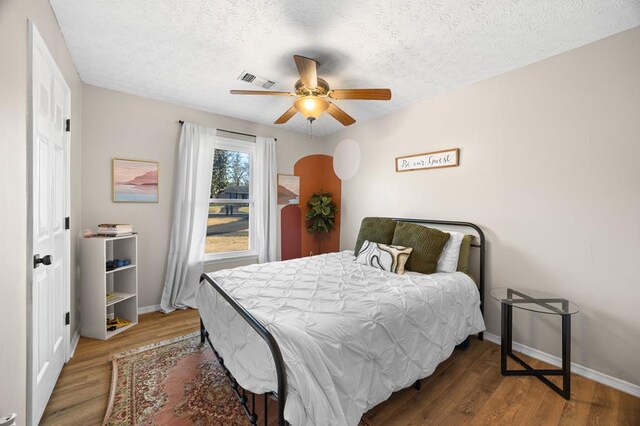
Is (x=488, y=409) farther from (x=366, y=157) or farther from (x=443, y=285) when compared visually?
(x=366, y=157)

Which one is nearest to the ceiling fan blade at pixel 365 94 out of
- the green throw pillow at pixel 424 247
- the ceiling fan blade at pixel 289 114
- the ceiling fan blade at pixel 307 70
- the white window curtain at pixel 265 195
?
the ceiling fan blade at pixel 307 70

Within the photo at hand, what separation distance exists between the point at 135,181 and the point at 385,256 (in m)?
2.99

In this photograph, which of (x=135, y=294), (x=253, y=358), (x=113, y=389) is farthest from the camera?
(x=135, y=294)

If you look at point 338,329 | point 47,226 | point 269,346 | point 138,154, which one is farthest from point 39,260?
point 138,154

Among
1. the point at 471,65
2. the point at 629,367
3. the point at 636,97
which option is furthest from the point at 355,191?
the point at 629,367

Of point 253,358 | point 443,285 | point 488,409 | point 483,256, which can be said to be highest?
point 483,256

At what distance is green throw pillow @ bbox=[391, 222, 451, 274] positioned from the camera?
2.59 meters

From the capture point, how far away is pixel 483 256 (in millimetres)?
2641

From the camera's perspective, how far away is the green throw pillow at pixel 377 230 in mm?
3098

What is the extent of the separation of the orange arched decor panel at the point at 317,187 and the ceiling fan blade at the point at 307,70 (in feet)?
7.81

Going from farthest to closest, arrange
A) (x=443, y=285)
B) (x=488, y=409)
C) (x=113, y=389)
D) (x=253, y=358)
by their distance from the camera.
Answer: (x=443, y=285), (x=113, y=389), (x=488, y=409), (x=253, y=358)

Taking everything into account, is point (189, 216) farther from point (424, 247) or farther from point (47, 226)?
point (424, 247)

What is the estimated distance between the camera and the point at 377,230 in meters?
3.19

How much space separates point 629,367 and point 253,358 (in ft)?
8.79
